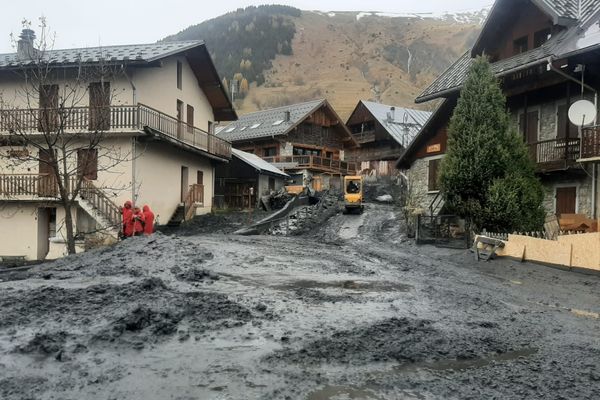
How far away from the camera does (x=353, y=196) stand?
97.4ft

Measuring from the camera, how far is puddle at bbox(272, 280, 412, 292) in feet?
30.1

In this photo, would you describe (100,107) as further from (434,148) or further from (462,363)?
(434,148)

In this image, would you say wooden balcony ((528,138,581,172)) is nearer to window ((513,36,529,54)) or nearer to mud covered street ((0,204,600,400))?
window ((513,36,529,54))

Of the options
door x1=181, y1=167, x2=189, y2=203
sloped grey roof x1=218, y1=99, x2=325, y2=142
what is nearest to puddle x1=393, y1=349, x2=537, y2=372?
door x1=181, y1=167, x2=189, y2=203

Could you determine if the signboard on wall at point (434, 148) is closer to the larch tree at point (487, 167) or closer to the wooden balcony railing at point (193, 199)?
the larch tree at point (487, 167)

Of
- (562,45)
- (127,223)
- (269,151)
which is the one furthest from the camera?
(269,151)

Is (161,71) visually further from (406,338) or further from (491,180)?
(406,338)

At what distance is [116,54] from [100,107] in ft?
36.4

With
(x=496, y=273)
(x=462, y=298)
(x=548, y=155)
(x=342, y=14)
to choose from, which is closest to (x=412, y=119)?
(x=548, y=155)

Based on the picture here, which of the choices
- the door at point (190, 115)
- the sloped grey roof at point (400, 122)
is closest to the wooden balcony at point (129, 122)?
the door at point (190, 115)

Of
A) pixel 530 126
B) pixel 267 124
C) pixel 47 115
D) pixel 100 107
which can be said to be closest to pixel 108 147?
pixel 100 107

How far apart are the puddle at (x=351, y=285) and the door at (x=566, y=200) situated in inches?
435

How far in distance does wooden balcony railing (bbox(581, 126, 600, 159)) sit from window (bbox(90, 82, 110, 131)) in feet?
48.4

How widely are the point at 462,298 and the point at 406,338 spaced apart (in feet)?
10.6
